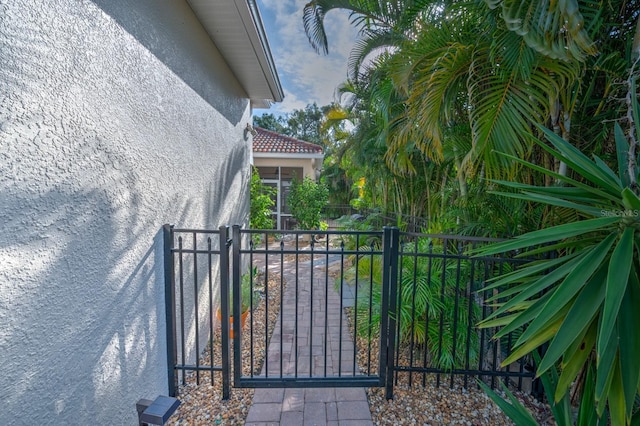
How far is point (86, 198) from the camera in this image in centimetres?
162

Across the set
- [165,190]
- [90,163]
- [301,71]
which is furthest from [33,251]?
[301,71]

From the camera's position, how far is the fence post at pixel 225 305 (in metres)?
2.52

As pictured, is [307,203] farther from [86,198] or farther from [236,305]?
[86,198]

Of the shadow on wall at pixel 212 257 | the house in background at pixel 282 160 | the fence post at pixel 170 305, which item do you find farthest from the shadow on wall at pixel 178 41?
the house in background at pixel 282 160

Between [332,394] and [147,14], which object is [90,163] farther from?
[332,394]

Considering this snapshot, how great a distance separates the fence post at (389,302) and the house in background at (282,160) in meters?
7.63

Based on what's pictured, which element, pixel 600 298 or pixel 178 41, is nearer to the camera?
pixel 600 298

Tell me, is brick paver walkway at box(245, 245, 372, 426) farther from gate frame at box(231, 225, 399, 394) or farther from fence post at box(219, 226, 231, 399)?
fence post at box(219, 226, 231, 399)

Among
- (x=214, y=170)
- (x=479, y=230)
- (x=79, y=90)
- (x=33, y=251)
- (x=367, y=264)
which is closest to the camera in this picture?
(x=33, y=251)

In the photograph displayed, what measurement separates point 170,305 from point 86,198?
1.27 m

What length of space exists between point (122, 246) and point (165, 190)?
29.6 inches

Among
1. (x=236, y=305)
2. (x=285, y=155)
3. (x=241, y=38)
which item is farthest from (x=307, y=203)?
(x=236, y=305)

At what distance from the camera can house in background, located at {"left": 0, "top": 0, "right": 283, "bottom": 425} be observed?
126cm

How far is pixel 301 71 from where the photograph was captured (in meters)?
7.62
